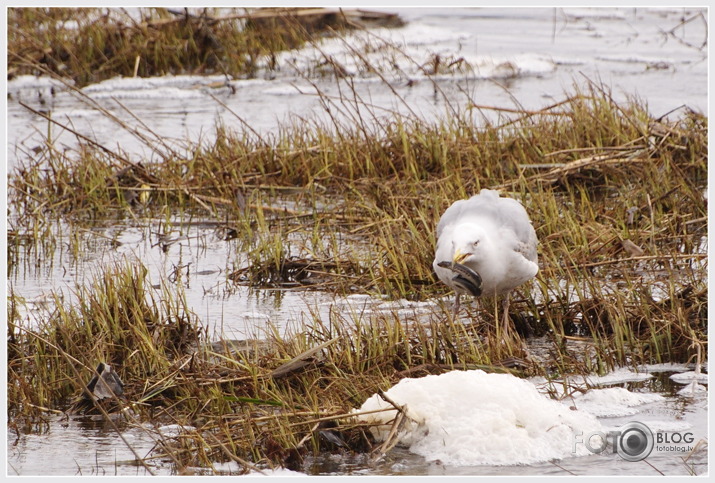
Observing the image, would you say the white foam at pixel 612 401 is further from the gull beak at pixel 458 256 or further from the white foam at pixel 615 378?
the gull beak at pixel 458 256

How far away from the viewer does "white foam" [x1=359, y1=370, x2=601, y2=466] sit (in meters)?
3.73

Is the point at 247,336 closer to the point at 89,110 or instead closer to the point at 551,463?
the point at 551,463

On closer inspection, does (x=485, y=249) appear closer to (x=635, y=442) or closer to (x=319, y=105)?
(x=635, y=442)

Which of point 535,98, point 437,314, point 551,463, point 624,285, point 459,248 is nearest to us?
point 551,463

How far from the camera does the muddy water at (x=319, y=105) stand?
3.93 meters

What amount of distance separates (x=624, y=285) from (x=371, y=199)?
2.27 meters

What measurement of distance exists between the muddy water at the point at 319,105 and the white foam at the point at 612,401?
0.07m

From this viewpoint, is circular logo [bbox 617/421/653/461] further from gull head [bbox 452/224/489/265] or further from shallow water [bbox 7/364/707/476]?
gull head [bbox 452/224/489/265]

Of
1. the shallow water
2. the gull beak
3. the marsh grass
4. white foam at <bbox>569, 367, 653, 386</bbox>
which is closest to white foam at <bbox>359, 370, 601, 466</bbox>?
the shallow water

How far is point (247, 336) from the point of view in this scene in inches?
198

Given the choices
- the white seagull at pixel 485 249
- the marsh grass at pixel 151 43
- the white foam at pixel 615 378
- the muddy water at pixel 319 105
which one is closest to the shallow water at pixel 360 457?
the muddy water at pixel 319 105

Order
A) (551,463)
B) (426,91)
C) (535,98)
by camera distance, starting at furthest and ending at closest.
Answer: (426,91)
(535,98)
(551,463)

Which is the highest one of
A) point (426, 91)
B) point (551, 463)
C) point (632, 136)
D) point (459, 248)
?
point (426, 91)

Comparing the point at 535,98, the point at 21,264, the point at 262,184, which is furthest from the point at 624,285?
the point at 535,98
